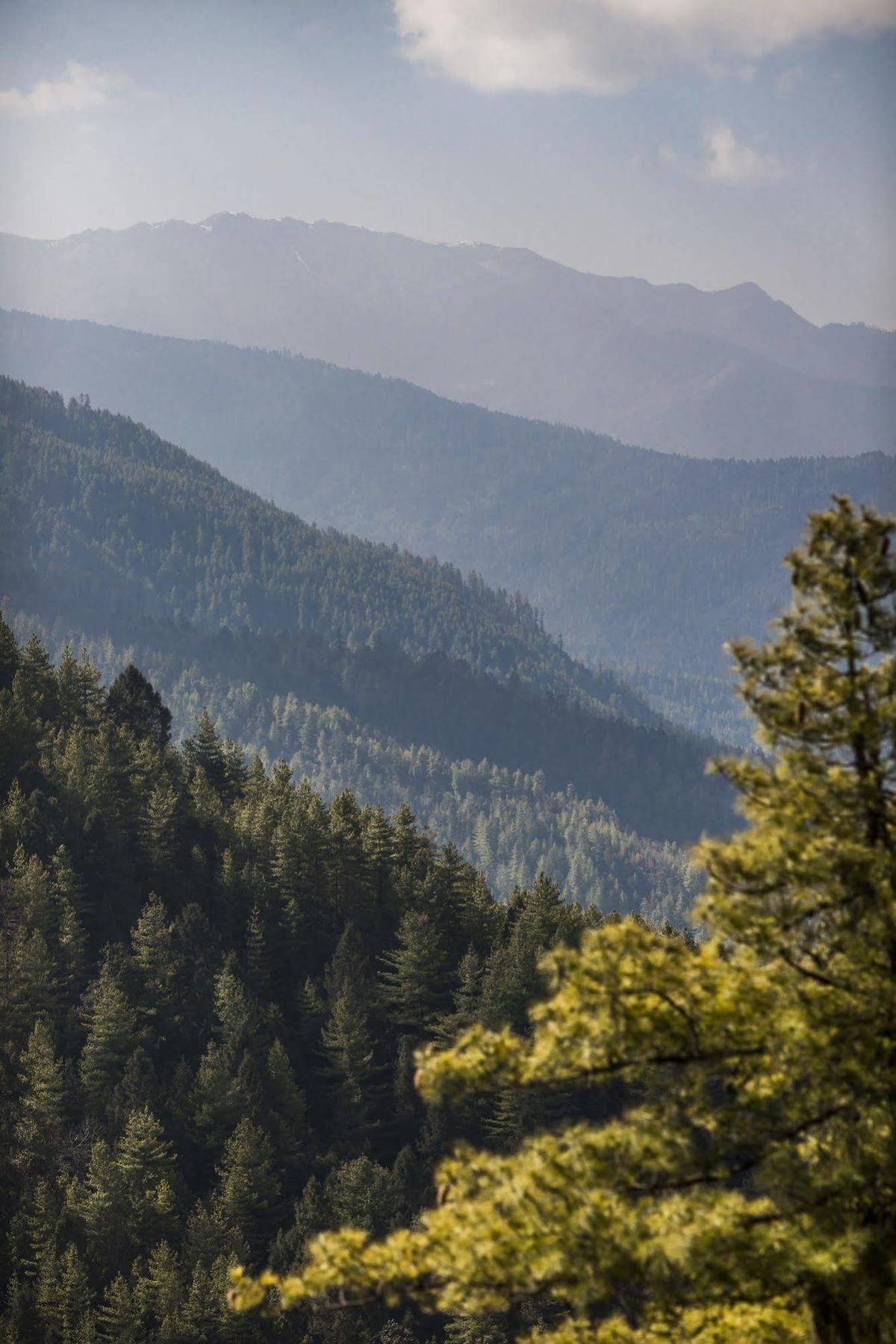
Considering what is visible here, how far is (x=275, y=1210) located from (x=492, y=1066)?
69.7m

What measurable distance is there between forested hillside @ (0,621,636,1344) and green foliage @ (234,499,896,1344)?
2205 inches

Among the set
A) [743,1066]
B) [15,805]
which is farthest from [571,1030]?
[15,805]

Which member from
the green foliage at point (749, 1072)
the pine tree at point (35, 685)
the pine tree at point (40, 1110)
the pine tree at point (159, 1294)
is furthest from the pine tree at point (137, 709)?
the green foliage at point (749, 1072)

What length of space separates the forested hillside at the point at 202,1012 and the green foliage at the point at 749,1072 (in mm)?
55999

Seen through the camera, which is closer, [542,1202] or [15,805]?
[542,1202]

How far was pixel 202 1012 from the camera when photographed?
91.2 meters

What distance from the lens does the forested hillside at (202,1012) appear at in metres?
73.5

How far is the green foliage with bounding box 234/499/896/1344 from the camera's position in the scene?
15.0 meters

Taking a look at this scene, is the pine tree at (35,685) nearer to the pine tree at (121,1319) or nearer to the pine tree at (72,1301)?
the pine tree at (72,1301)

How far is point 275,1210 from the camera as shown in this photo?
7938 centimetres

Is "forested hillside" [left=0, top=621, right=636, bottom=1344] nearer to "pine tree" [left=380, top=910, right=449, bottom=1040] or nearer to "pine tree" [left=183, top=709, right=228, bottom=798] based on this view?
"pine tree" [left=380, top=910, right=449, bottom=1040]

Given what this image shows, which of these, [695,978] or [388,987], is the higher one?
[388,987]

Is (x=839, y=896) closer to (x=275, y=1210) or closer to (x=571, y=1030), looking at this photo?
(x=571, y=1030)

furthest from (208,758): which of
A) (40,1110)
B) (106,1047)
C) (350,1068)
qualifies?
(40,1110)
